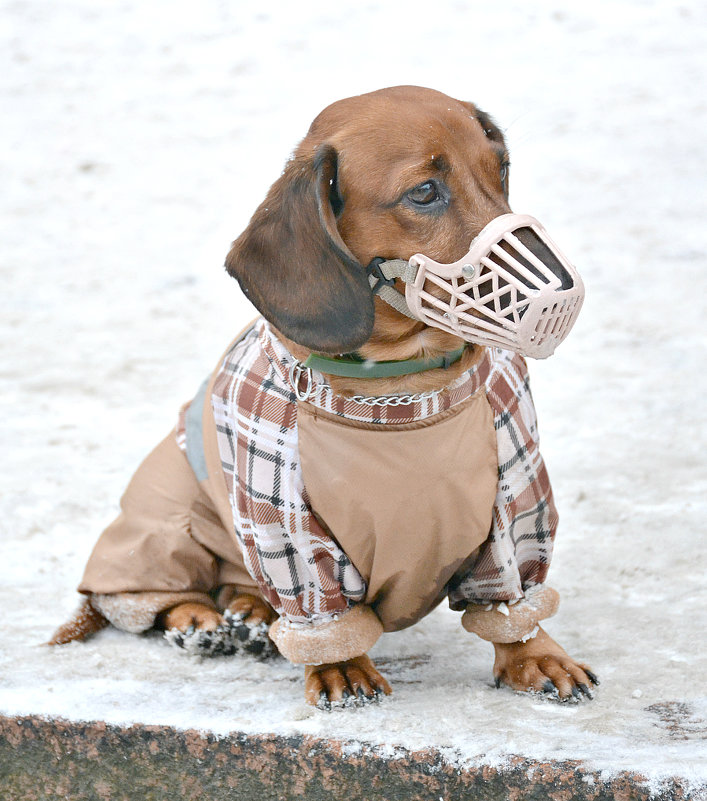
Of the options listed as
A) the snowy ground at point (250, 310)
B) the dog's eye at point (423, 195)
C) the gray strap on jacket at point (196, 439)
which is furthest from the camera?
the gray strap on jacket at point (196, 439)

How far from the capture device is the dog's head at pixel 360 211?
92.6 inches

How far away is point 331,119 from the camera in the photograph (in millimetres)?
2525

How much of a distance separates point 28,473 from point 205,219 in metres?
2.90

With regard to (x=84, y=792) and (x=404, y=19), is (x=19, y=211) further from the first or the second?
(x=84, y=792)

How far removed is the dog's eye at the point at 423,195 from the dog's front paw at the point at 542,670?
116cm

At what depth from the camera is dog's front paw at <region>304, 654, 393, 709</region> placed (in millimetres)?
2678

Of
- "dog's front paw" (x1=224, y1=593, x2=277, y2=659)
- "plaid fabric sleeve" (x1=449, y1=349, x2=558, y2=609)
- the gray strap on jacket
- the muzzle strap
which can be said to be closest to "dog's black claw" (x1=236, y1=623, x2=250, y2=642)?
"dog's front paw" (x1=224, y1=593, x2=277, y2=659)

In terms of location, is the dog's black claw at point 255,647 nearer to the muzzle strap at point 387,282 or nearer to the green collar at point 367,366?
the green collar at point 367,366

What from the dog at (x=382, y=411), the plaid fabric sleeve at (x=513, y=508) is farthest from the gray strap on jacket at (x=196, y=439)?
the plaid fabric sleeve at (x=513, y=508)

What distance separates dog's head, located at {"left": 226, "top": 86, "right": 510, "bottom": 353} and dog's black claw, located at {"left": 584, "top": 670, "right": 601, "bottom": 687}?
41.1 inches

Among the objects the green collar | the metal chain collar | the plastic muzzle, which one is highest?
the plastic muzzle

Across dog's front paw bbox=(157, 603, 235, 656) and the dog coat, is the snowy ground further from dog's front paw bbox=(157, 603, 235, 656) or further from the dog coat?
the dog coat

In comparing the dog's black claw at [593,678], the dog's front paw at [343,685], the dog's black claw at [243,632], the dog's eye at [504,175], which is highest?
the dog's eye at [504,175]

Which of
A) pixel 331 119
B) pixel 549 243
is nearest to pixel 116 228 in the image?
pixel 331 119
